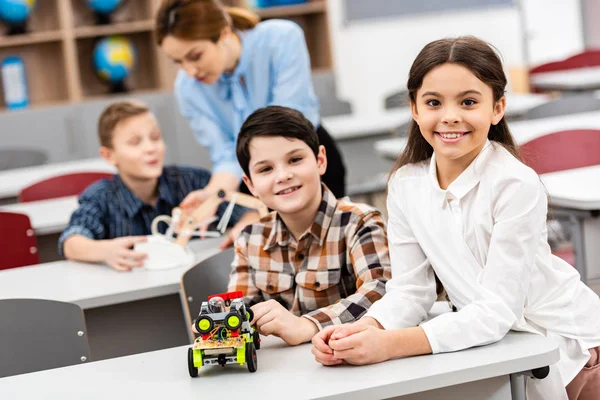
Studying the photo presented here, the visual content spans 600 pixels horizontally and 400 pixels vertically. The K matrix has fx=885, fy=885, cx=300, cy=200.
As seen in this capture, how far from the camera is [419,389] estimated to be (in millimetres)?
1293

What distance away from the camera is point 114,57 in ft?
19.2

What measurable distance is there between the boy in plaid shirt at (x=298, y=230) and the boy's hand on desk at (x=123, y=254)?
22.6 inches

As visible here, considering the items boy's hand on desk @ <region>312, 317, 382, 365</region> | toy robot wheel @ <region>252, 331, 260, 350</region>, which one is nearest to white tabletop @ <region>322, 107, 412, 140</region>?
toy robot wheel @ <region>252, 331, 260, 350</region>

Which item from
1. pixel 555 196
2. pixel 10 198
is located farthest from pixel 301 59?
pixel 10 198

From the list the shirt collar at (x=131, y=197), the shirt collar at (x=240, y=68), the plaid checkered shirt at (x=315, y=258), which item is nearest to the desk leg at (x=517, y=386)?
the plaid checkered shirt at (x=315, y=258)

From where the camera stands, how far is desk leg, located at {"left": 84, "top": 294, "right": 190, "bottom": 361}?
237 centimetres

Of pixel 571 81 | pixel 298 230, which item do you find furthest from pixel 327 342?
pixel 571 81

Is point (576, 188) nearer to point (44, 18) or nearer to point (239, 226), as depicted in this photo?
point (239, 226)

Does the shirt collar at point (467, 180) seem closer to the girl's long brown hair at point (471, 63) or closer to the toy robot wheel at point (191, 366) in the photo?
the girl's long brown hair at point (471, 63)

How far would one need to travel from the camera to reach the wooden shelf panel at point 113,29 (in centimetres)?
573

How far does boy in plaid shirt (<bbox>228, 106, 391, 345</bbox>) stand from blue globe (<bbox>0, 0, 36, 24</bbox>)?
4.25 metres

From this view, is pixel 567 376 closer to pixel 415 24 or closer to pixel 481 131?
pixel 481 131

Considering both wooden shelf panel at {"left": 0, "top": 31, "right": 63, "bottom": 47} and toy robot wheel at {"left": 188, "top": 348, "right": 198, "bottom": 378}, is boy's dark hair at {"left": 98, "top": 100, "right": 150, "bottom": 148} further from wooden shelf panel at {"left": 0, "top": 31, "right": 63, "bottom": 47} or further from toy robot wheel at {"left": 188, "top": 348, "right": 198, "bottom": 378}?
wooden shelf panel at {"left": 0, "top": 31, "right": 63, "bottom": 47}

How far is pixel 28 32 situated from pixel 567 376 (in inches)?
201
